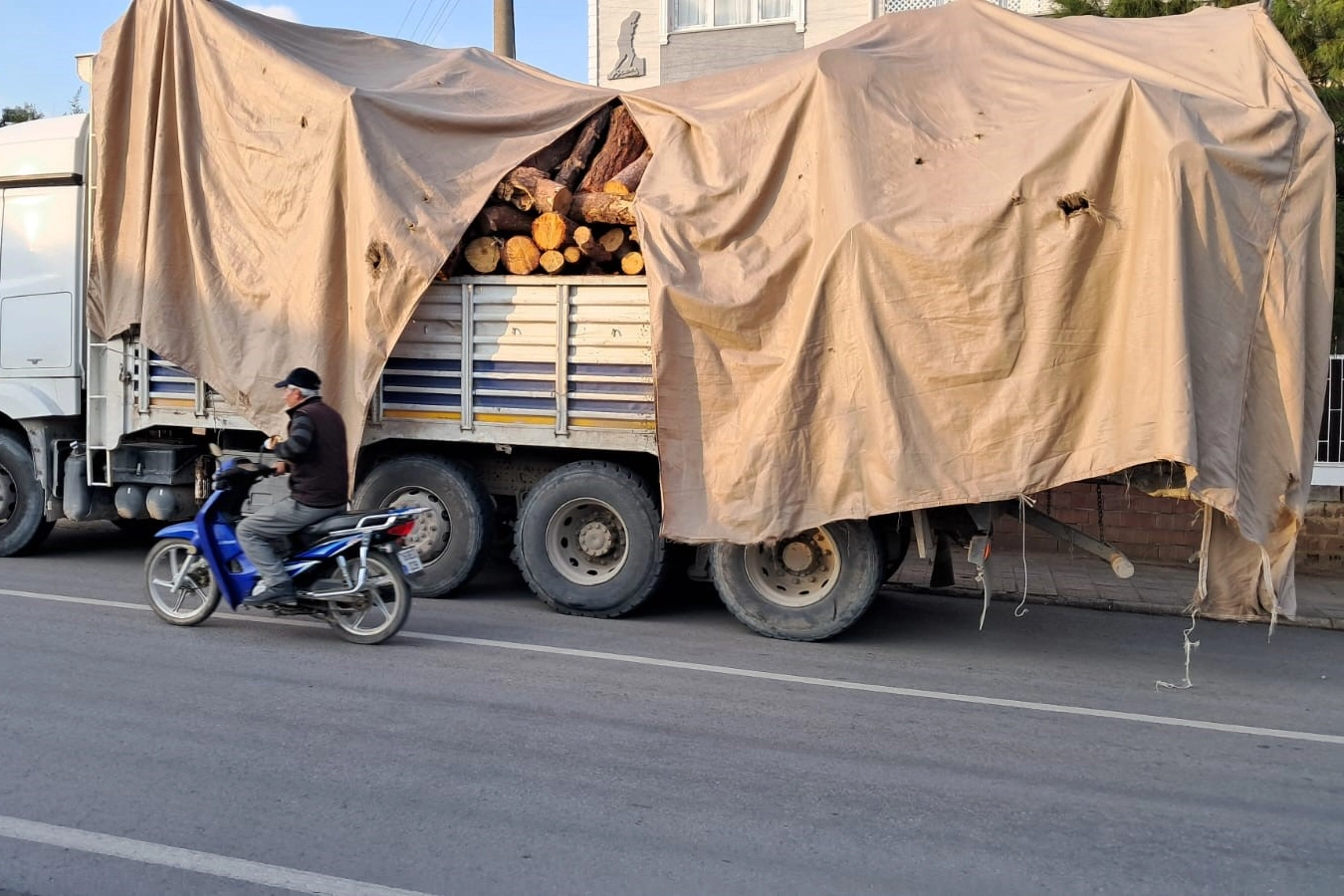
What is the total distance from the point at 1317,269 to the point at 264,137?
Result: 24.1 feet

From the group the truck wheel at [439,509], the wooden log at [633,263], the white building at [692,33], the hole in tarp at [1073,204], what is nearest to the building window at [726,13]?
the white building at [692,33]

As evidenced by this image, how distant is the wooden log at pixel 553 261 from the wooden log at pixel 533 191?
289 mm

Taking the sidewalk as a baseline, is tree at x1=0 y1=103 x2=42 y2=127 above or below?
above

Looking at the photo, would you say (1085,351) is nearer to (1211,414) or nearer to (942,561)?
(1211,414)

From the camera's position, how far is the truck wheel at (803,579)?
805cm

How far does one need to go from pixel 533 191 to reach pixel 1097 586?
6026mm

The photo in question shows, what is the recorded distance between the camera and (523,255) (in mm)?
8812

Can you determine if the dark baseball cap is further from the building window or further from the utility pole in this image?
the building window

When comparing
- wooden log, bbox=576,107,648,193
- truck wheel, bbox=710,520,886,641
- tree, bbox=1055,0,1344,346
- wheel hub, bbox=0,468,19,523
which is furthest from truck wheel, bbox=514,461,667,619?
tree, bbox=1055,0,1344,346

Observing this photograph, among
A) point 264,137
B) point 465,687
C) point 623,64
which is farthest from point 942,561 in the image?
point 623,64

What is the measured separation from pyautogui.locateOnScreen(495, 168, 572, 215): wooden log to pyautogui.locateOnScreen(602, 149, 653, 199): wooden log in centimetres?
31

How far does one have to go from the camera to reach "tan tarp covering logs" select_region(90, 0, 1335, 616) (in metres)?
7.12

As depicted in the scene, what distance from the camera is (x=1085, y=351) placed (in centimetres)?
727

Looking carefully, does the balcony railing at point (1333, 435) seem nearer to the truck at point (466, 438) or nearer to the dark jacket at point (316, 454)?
the truck at point (466, 438)
